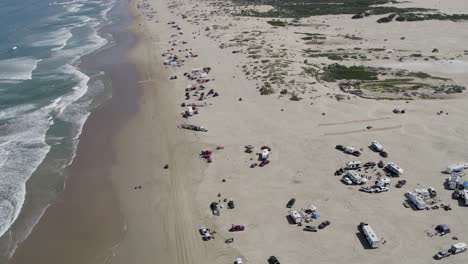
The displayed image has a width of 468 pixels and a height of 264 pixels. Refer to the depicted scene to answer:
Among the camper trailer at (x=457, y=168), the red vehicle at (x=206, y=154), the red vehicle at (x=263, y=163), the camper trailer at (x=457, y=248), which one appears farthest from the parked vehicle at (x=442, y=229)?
the red vehicle at (x=206, y=154)

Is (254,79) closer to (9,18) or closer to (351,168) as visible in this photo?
(351,168)

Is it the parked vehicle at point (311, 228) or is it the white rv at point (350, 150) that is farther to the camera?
the white rv at point (350, 150)

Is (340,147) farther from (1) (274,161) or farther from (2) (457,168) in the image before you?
(2) (457,168)

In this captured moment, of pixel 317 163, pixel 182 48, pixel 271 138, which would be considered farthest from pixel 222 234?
pixel 182 48

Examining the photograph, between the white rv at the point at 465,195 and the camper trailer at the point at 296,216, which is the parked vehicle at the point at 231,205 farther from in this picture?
the white rv at the point at 465,195

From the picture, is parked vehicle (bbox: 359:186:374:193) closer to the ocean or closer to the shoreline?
the shoreline
